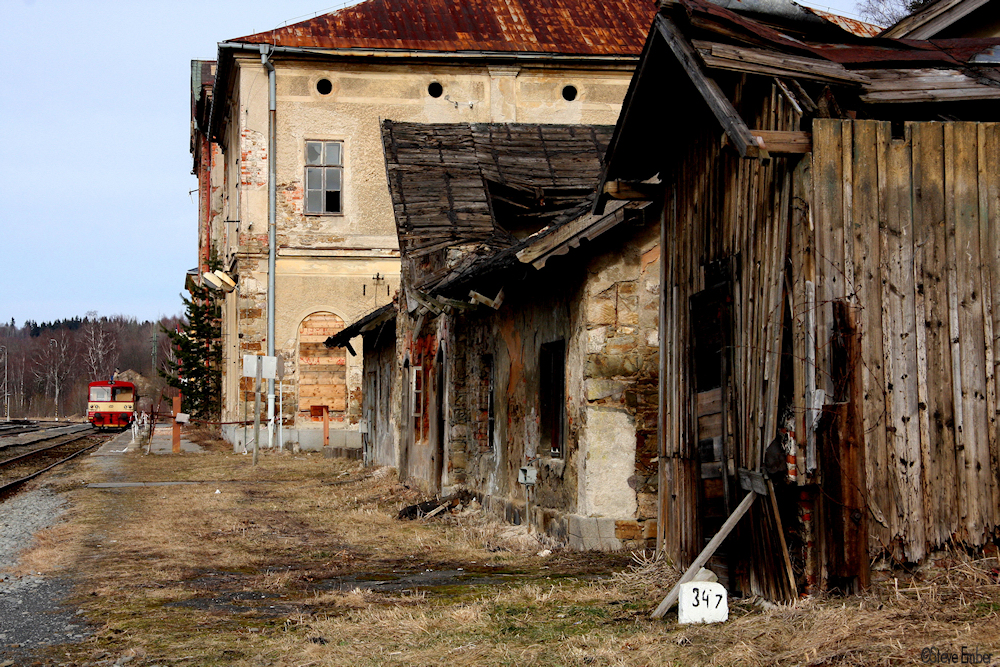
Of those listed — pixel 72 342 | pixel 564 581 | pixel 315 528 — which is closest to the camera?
pixel 564 581

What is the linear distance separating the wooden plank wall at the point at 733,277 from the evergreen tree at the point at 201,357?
101 feet

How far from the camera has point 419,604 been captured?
25.4 ft

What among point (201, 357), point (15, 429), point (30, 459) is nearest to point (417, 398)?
point (30, 459)

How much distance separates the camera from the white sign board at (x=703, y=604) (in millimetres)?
6480

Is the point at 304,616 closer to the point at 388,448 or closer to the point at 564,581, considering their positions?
the point at 564,581

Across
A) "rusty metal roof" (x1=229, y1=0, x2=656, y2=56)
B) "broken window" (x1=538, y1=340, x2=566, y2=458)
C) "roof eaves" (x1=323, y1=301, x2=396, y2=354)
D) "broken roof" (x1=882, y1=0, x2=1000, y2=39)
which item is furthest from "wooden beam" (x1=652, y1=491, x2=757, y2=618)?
"rusty metal roof" (x1=229, y1=0, x2=656, y2=56)

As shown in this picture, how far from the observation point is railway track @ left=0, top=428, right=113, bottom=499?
2162 cm

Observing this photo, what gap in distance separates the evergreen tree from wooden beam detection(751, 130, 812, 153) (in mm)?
33201

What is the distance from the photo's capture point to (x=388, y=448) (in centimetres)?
2116

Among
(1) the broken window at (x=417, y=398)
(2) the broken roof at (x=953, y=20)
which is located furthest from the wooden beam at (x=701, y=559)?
(1) the broken window at (x=417, y=398)

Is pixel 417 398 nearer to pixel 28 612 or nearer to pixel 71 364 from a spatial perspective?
pixel 28 612

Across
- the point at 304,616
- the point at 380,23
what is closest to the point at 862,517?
the point at 304,616

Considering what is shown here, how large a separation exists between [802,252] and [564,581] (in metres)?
3.32

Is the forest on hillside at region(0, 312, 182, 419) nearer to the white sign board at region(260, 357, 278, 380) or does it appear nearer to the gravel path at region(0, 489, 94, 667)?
the white sign board at region(260, 357, 278, 380)
